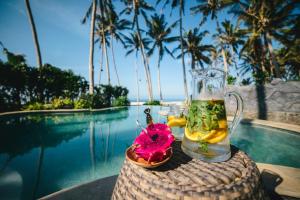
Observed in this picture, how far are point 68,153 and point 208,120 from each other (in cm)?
425

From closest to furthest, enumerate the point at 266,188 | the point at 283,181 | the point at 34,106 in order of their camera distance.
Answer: the point at 266,188 < the point at 283,181 < the point at 34,106

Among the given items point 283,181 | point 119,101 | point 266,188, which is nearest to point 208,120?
point 266,188

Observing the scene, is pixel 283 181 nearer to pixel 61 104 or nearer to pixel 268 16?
pixel 61 104

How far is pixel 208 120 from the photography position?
0.77 m

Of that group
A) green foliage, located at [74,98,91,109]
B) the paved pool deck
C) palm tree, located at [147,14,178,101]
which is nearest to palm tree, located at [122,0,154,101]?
palm tree, located at [147,14,178,101]

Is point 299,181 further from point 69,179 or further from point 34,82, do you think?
point 34,82

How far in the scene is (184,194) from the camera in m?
0.57

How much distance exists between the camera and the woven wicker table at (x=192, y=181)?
0.57 meters

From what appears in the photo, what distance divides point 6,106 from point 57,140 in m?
7.80

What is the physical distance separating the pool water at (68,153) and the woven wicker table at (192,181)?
2.35 meters

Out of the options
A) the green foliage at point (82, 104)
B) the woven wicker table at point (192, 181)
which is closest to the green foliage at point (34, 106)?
the green foliage at point (82, 104)

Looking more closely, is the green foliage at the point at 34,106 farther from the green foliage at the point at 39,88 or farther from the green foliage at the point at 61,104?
the green foliage at the point at 61,104

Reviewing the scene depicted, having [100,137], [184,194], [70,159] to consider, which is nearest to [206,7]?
[100,137]

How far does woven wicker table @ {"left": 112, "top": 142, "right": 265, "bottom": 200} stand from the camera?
0.57 m
